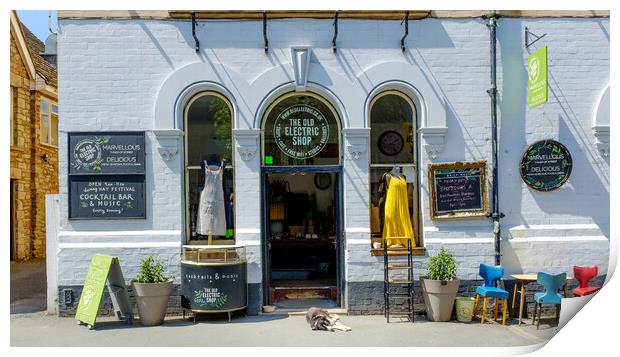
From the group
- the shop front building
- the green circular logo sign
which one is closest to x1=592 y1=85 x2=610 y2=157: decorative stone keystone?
the shop front building

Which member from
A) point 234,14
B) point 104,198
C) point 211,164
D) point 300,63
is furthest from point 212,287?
point 234,14

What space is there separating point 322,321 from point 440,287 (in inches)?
68.1

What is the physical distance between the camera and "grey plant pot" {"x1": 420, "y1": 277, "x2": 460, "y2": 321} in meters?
8.31

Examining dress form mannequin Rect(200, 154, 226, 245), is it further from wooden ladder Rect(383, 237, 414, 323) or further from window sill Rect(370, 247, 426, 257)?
wooden ladder Rect(383, 237, 414, 323)

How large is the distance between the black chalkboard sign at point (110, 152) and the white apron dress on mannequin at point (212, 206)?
0.95 meters

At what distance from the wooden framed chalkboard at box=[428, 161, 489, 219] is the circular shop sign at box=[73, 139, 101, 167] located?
15.8 feet

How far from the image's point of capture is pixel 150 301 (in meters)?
8.09

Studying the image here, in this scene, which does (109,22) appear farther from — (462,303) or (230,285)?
(462,303)

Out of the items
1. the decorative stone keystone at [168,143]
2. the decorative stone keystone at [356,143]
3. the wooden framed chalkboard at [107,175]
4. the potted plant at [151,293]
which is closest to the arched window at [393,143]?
the decorative stone keystone at [356,143]

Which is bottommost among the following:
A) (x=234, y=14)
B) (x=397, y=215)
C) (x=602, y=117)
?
(x=397, y=215)

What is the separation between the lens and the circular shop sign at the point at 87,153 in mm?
8570

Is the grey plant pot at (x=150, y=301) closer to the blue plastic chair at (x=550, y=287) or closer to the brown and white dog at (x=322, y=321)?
the brown and white dog at (x=322, y=321)

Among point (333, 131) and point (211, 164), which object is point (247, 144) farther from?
point (333, 131)

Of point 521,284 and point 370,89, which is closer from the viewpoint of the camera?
point 521,284
